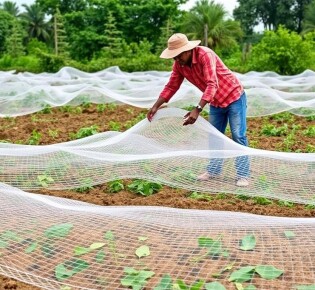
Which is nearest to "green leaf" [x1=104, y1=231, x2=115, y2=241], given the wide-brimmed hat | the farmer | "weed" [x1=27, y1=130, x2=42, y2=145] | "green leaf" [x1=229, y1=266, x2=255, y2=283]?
"green leaf" [x1=229, y1=266, x2=255, y2=283]

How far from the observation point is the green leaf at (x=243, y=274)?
2291 mm

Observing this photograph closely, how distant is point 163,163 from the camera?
138 inches

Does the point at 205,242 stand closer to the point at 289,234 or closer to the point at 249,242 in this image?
the point at 249,242

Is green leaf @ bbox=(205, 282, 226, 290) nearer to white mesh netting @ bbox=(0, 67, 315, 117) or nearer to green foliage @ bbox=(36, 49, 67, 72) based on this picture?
white mesh netting @ bbox=(0, 67, 315, 117)

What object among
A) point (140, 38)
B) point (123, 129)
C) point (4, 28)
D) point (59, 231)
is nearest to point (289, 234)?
point (59, 231)

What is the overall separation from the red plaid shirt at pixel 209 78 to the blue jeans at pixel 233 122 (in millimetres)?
70

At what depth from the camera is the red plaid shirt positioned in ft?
12.2

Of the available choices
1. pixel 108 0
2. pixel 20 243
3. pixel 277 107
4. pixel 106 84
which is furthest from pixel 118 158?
pixel 108 0

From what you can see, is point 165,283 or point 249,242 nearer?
point 165,283

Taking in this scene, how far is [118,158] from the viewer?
3.57 m

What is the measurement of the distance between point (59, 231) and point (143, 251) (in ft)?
1.50

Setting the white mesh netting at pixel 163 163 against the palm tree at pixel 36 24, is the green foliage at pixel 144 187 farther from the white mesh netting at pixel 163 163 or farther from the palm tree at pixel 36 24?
the palm tree at pixel 36 24

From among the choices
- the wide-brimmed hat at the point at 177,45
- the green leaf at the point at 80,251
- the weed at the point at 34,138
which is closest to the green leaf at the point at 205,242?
the green leaf at the point at 80,251

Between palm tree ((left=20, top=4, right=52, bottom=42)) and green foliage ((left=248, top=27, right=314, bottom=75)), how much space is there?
32.6 meters
